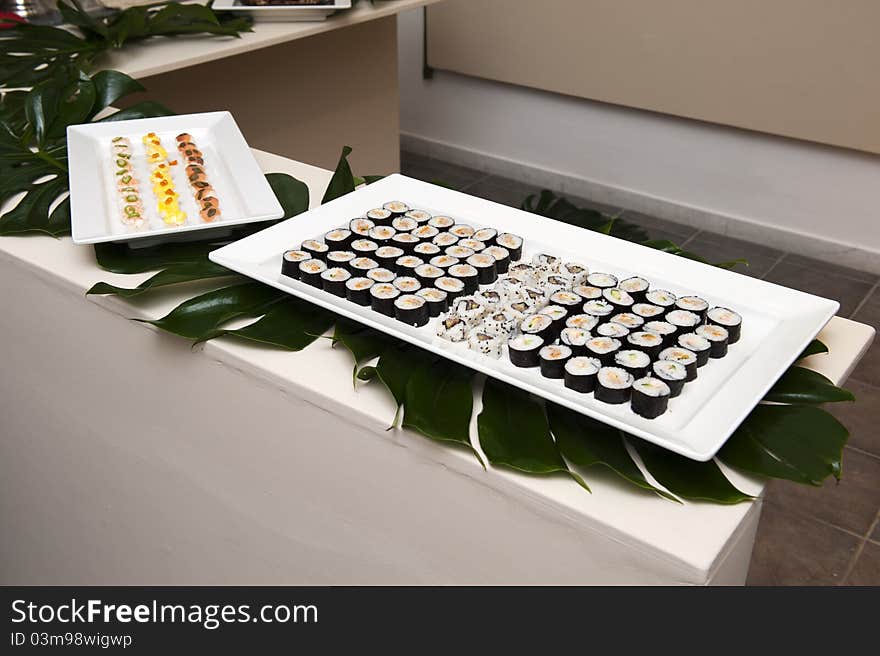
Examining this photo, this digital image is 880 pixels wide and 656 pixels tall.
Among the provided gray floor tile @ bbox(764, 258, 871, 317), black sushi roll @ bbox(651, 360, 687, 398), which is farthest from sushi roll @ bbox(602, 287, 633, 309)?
gray floor tile @ bbox(764, 258, 871, 317)

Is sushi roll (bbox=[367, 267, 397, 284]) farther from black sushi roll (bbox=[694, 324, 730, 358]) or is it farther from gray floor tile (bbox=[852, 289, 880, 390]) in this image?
gray floor tile (bbox=[852, 289, 880, 390])

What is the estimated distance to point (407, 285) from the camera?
966 millimetres

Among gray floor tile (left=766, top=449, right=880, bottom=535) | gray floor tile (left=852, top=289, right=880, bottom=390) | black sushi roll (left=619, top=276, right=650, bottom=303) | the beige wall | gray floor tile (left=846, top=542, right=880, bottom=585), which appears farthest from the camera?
the beige wall

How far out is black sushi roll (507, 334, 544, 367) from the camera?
2.78 feet

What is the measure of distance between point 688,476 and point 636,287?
0.86 ft

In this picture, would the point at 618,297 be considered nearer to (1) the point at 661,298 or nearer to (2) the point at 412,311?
(1) the point at 661,298

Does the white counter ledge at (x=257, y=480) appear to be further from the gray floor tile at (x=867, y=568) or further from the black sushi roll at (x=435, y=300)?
the gray floor tile at (x=867, y=568)

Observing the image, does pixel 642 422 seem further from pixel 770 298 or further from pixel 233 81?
pixel 233 81

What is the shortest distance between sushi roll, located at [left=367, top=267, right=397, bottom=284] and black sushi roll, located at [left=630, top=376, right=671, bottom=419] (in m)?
0.33

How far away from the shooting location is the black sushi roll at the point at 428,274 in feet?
3.21

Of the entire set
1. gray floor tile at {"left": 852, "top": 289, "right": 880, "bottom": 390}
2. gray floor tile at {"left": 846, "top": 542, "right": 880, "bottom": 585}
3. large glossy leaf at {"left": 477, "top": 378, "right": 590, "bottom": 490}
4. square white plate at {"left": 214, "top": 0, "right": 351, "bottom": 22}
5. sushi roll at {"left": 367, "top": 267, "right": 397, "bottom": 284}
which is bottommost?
gray floor tile at {"left": 852, "top": 289, "right": 880, "bottom": 390}

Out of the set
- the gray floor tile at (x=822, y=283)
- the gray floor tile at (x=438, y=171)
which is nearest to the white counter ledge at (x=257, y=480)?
the gray floor tile at (x=822, y=283)
